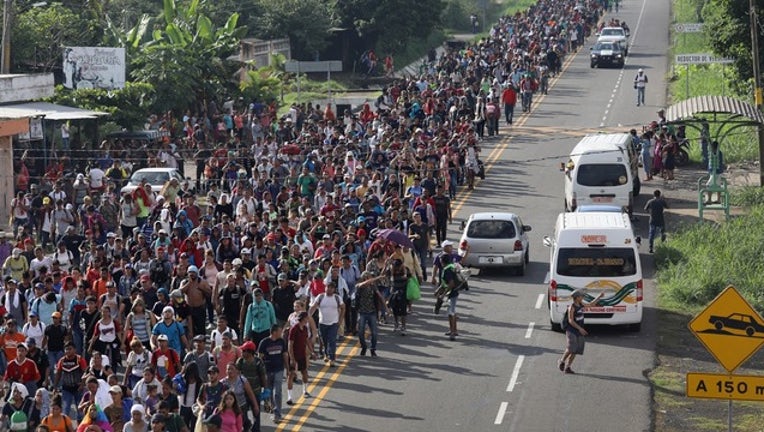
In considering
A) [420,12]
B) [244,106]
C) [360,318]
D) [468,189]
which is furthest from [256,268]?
[420,12]

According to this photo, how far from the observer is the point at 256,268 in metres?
27.2

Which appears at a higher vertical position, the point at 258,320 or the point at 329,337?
the point at 258,320

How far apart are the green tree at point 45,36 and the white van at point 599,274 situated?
118 feet

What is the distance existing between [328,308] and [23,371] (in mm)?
5136

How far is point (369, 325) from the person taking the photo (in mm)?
26641

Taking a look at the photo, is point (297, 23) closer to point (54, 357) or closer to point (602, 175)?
point (602, 175)

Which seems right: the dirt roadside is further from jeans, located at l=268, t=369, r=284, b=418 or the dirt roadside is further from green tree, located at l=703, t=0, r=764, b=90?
green tree, located at l=703, t=0, r=764, b=90

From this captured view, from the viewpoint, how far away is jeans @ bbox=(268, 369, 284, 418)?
73.8 ft

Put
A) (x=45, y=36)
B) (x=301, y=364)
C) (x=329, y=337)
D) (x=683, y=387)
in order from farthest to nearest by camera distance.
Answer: (x=45, y=36), (x=329, y=337), (x=683, y=387), (x=301, y=364)

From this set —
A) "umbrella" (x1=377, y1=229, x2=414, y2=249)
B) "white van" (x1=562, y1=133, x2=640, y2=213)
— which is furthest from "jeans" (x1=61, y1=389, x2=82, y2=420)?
"white van" (x1=562, y1=133, x2=640, y2=213)

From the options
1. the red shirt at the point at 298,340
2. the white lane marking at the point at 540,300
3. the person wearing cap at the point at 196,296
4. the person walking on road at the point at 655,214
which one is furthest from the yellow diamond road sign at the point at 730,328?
the person walking on road at the point at 655,214

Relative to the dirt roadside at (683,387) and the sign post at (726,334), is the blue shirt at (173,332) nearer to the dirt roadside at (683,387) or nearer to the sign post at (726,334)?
the dirt roadside at (683,387)

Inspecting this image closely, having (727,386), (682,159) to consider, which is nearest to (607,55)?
(682,159)

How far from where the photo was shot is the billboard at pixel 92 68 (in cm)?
5216
